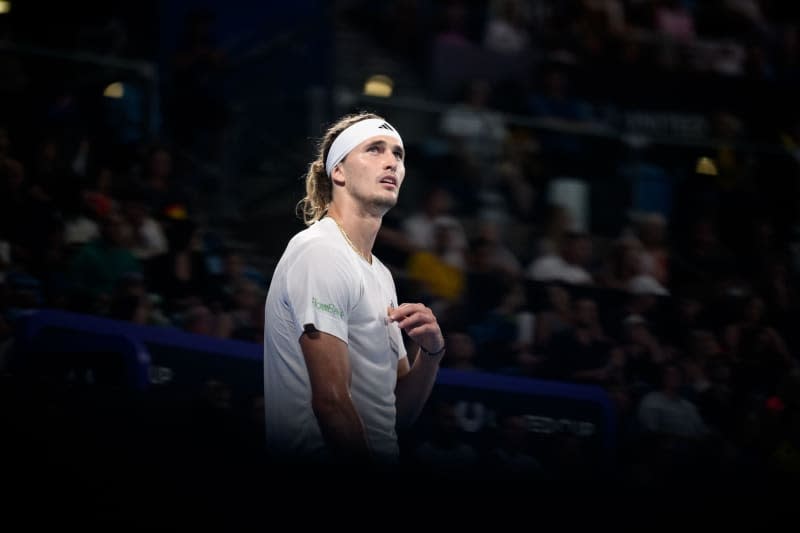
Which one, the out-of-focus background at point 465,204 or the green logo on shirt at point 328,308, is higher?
the out-of-focus background at point 465,204

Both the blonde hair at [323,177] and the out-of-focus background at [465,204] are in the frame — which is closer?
the blonde hair at [323,177]

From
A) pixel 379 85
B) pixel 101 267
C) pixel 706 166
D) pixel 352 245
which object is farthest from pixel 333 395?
pixel 706 166

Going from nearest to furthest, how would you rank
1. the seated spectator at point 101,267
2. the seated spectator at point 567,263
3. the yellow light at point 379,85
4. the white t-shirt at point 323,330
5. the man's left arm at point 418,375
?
the white t-shirt at point 323,330 < the man's left arm at point 418,375 < the seated spectator at point 101,267 < the seated spectator at point 567,263 < the yellow light at point 379,85

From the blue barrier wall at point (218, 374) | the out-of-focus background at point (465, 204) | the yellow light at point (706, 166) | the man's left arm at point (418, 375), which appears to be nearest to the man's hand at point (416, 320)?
the man's left arm at point (418, 375)

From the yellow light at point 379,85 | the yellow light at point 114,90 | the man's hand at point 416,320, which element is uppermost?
the yellow light at point 379,85

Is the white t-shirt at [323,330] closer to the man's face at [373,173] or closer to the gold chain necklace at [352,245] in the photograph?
the gold chain necklace at [352,245]

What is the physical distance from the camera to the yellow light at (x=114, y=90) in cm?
823

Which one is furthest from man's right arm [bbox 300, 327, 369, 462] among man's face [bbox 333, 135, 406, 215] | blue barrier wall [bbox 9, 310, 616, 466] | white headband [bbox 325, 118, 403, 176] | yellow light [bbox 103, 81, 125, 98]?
yellow light [bbox 103, 81, 125, 98]

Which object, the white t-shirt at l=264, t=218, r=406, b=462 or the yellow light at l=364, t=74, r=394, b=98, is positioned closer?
the white t-shirt at l=264, t=218, r=406, b=462

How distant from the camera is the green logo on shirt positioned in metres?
3.27

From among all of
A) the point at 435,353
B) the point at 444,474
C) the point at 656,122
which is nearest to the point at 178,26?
the point at 656,122

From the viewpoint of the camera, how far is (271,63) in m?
9.84

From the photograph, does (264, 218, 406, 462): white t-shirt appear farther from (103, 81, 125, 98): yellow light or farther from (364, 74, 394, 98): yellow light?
(364, 74, 394, 98): yellow light

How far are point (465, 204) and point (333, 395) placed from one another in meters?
5.94
